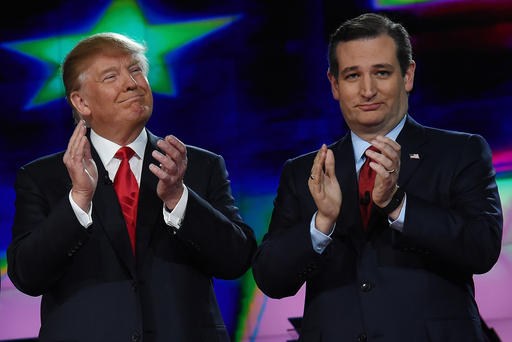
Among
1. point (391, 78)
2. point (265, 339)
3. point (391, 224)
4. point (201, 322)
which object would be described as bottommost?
point (265, 339)

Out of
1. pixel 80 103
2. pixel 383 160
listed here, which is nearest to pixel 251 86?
pixel 80 103

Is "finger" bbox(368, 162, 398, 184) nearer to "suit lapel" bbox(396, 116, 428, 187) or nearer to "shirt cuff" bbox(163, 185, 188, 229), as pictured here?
"suit lapel" bbox(396, 116, 428, 187)

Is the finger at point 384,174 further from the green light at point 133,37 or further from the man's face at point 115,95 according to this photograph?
the green light at point 133,37

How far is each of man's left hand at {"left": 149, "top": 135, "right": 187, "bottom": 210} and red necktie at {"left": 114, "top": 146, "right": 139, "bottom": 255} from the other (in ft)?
0.72

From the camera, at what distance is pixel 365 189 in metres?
2.47

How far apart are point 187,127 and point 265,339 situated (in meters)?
1.21

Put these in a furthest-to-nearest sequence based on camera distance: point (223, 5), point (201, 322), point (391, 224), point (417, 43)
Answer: point (223, 5)
point (417, 43)
point (201, 322)
point (391, 224)

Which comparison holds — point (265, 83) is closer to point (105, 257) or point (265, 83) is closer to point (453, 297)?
point (105, 257)

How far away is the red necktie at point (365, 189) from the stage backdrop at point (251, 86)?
1.60 m

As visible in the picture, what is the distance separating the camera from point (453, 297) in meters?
2.30

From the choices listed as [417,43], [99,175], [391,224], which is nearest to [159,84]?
[417,43]

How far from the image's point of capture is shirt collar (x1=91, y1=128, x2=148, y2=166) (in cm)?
275

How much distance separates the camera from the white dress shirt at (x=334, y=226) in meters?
2.25

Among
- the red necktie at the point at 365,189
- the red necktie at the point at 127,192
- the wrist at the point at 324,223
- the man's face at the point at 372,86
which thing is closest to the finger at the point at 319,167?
the wrist at the point at 324,223
